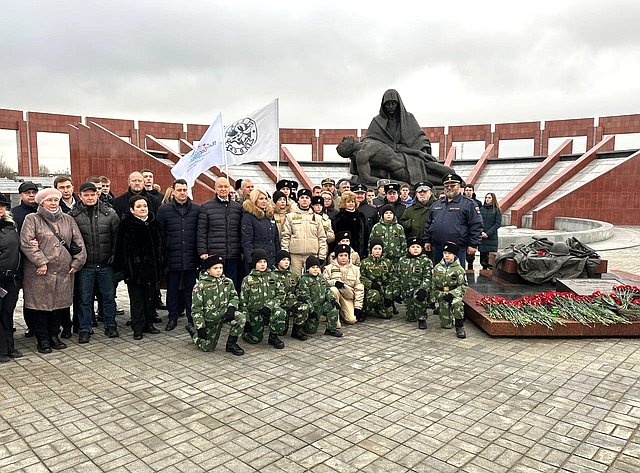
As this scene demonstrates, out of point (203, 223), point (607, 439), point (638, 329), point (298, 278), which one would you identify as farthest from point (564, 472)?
Answer: point (203, 223)

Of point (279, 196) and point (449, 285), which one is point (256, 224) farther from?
point (449, 285)

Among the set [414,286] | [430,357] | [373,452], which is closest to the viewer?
[373,452]

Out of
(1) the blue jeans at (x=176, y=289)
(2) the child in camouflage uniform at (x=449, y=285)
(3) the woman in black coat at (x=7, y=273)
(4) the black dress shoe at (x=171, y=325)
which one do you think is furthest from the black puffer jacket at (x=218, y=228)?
(2) the child in camouflage uniform at (x=449, y=285)

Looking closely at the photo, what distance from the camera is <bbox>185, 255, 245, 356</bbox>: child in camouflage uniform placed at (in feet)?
14.5

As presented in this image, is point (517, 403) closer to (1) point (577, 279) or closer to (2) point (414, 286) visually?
(2) point (414, 286)

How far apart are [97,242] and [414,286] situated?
11.7 feet

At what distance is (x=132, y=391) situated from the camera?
3.56m

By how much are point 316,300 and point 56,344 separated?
2.61 metres

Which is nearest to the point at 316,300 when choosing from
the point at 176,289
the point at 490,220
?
the point at 176,289

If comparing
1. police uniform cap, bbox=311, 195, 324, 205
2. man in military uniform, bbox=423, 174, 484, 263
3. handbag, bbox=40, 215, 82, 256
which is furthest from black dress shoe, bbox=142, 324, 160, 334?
man in military uniform, bbox=423, 174, 484, 263

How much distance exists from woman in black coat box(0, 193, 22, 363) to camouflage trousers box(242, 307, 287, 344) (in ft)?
7.01

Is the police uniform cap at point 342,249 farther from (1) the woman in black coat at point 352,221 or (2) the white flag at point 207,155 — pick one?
(2) the white flag at point 207,155

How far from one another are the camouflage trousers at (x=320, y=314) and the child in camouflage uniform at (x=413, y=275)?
1010 mm

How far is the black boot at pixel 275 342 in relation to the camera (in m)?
4.60
